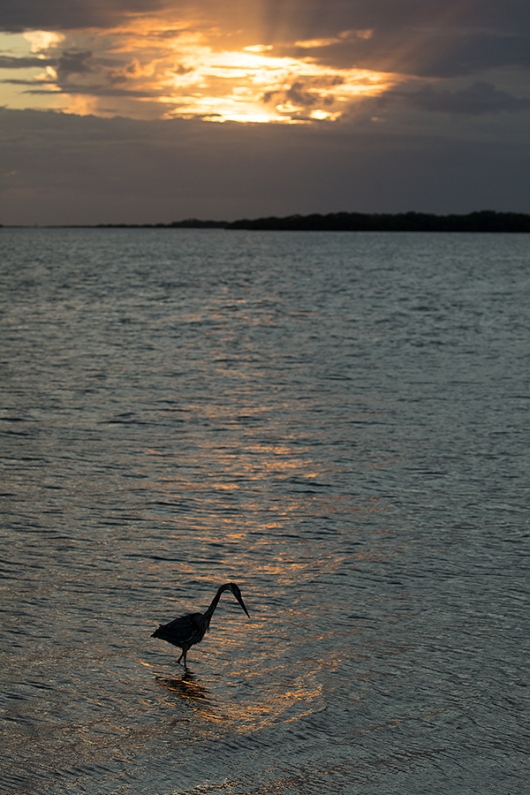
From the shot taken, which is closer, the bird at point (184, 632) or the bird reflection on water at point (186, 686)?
the bird reflection on water at point (186, 686)

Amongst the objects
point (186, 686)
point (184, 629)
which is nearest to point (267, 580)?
point (184, 629)

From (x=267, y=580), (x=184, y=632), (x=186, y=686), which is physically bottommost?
(x=267, y=580)

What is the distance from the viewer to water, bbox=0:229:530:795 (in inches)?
243

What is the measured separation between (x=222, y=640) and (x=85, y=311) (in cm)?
3906

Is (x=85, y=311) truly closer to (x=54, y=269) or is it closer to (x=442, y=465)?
(x=442, y=465)

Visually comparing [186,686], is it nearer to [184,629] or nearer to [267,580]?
[184,629]

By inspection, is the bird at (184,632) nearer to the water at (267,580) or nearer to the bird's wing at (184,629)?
the bird's wing at (184,629)

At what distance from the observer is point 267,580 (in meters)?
9.52

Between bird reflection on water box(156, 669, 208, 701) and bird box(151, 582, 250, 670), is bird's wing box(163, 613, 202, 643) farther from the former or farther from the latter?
bird reflection on water box(156, 669, 208, 701)

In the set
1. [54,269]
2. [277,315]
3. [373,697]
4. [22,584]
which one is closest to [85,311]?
[277,315]

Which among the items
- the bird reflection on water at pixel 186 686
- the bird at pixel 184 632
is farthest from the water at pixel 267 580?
the bird at pixel 184 632

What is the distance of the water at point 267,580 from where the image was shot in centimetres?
617

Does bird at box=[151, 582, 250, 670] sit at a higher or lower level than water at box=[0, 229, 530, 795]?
higher

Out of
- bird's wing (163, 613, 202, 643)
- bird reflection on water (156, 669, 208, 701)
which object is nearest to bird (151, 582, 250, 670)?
bird's wing (163, 613, 202, 643)
